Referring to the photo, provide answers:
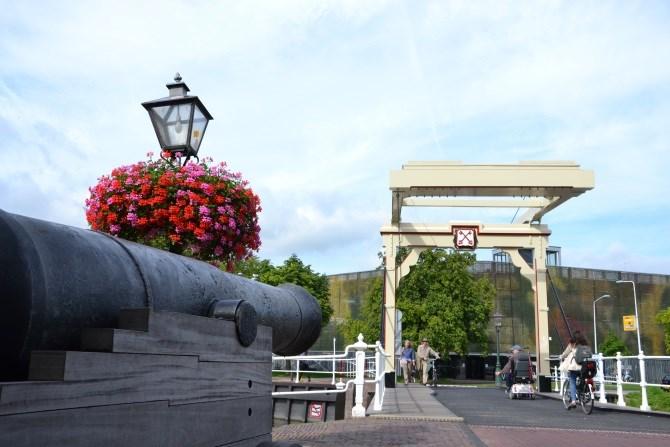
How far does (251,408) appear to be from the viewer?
11.7ft

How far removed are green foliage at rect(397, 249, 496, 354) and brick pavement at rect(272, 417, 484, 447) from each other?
26.4m

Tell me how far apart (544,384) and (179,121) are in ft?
51.8

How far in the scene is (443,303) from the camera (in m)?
34.9

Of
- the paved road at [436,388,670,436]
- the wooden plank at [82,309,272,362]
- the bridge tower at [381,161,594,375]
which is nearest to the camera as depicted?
the wooden plank at [82,309,272,362]

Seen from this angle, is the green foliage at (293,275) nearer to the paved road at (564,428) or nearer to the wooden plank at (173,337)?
the paved road at (564,428)

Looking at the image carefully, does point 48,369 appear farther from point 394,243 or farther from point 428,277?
point 428,277

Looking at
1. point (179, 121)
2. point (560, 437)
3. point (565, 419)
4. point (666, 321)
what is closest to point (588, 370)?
point (565, 419)

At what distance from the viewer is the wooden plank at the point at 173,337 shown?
2387mm

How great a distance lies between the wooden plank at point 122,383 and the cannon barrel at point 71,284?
0.14 m

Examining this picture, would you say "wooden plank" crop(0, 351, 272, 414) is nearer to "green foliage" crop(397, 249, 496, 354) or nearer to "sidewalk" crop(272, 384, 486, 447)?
"sidewalk" crop(272, 384, 486, 447)

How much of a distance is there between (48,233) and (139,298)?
488 mm

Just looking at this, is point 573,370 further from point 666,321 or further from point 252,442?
point 666,321

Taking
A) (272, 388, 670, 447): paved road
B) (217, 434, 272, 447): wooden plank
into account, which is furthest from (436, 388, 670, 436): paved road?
(217, 434, 272, 447): wooden plank

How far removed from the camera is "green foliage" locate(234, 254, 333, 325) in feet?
141
